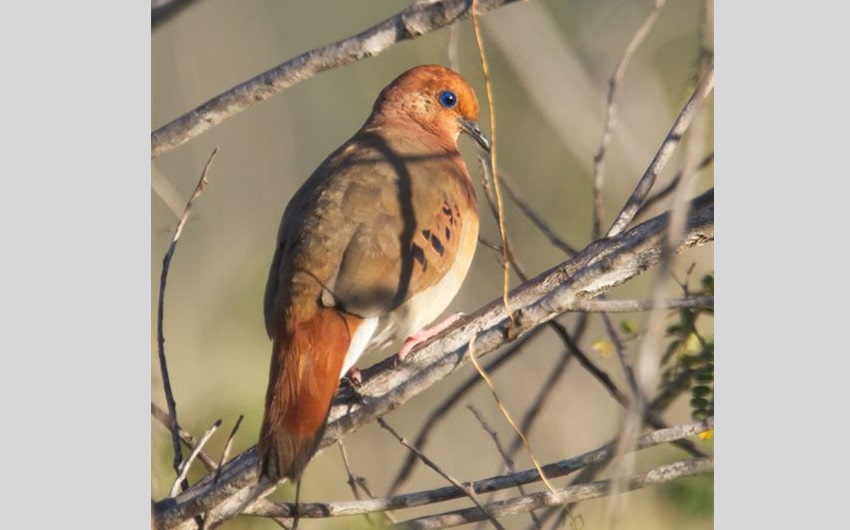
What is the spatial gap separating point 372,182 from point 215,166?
59 cm

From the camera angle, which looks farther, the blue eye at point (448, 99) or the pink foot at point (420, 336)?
the blue eye at point (448, 99)

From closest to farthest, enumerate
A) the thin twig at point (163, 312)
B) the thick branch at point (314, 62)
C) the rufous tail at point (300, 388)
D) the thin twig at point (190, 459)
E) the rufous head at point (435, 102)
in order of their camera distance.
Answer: the rufous tail at point (300, 388)
the thin twig at point (190, 459)
the thick branch at point (314, 62)
the thin twig at point (163, 312)
the rufous head at point (435, 102)

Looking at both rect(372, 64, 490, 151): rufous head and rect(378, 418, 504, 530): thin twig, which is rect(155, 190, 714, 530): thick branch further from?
rect(372, 64, 490, 151): rufous head

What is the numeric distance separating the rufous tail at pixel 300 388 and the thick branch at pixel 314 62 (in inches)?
33.4

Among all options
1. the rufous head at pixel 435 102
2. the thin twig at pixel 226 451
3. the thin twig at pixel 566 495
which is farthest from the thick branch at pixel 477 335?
the rufous head at pixel 435 102

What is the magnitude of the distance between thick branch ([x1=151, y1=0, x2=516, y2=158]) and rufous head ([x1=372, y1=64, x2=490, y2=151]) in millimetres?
327

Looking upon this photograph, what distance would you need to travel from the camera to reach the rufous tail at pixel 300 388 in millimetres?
3992

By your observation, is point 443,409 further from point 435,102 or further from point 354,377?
point 435,102

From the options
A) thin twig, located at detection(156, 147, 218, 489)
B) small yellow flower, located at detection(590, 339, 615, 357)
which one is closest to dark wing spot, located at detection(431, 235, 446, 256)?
small yellow flower, located at detection(590, 339, 615, 357)

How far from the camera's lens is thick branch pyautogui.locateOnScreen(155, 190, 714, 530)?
160 inches

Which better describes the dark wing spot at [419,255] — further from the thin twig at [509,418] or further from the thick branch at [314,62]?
the thick branch at [314,62]

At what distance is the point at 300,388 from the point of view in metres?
4.04

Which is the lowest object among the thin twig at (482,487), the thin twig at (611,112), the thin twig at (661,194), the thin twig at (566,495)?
the thin twig at (566,495)

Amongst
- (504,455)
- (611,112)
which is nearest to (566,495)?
(504,455)
